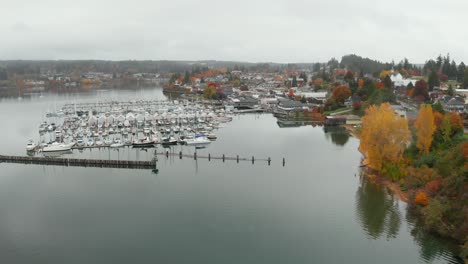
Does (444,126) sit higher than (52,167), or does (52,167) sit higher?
(444,126)

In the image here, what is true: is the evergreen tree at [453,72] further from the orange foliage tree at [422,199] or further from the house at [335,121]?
the orange foliage tree at [422,199]

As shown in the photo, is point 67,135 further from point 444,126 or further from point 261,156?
point 444,126

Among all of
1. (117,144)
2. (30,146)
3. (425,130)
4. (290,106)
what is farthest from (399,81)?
(30,146)

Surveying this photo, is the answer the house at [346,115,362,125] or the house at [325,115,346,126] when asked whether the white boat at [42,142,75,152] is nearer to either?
the house at [325,115,346,126]

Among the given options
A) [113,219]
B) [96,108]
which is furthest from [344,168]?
[96,108]

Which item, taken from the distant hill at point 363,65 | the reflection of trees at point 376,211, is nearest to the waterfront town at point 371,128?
the reflection of trees at point 376,211
